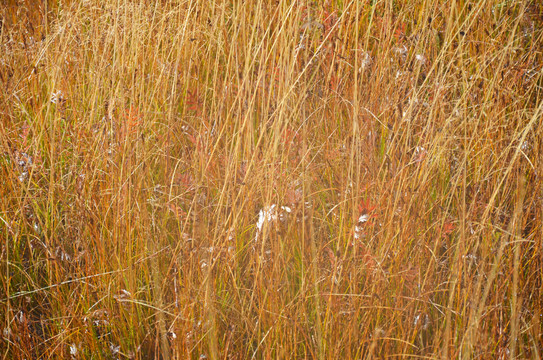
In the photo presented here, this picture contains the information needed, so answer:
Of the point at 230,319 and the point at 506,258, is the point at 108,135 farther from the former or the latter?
the point at 506,258

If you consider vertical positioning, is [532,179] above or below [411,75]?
below

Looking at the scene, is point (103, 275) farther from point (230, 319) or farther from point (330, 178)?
point (330, 178)

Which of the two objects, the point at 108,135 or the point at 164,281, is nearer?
the point at 164,281

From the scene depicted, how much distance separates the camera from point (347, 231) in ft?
4.31

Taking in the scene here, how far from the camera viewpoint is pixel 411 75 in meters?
1.51

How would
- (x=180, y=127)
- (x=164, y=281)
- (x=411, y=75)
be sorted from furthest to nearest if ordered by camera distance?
(x=180, y=127)
(x=411, y=75)
(x=164, y=281)

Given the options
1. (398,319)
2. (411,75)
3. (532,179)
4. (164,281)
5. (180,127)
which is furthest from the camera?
(180,127)

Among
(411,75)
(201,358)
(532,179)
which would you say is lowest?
(201,358)

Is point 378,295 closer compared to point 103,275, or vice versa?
point 378,295

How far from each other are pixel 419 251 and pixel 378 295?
0.17 metres

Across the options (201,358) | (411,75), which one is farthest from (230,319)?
(411,75)

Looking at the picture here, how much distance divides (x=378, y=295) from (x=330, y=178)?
17.8 inches

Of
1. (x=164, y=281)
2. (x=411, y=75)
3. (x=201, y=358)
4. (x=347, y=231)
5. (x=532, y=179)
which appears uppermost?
(x=411, y=75)

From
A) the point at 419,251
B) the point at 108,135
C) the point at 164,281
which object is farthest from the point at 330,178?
the point at 108,135
